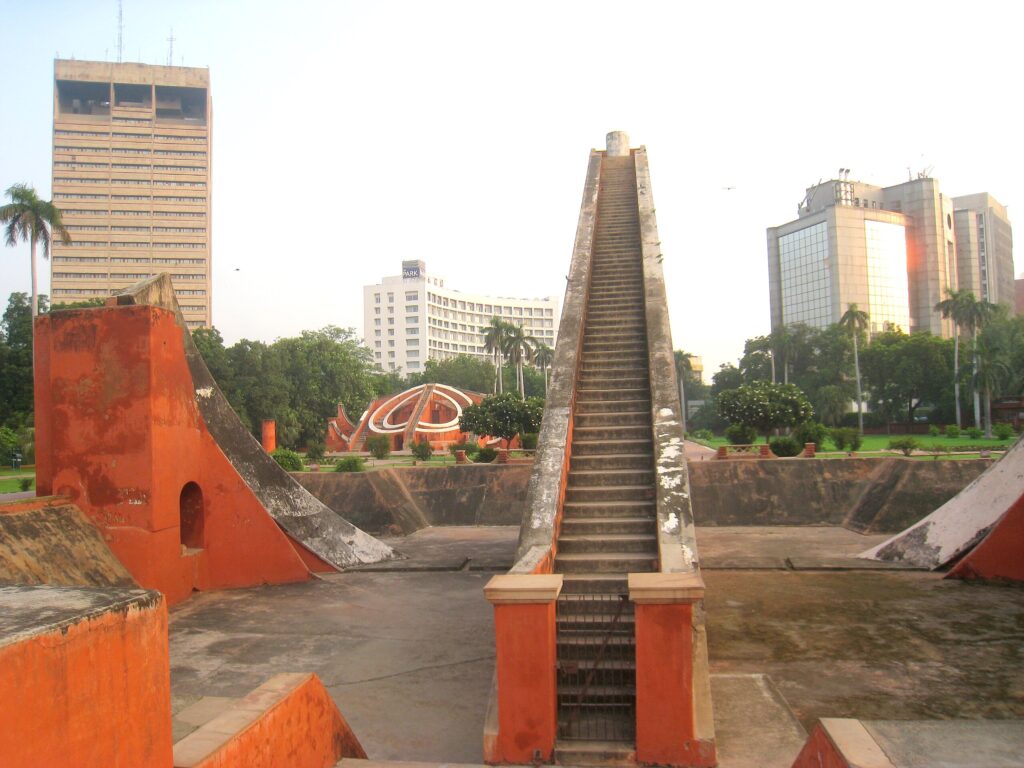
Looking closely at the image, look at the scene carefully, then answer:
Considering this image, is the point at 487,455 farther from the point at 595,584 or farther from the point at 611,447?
the point at 595,584

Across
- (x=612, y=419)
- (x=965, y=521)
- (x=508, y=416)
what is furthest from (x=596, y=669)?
(x=508, y=416)

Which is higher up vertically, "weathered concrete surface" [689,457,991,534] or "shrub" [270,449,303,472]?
"shrub" [270,449,303,472]

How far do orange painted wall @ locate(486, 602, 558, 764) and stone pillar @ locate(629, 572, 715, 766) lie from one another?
0.48 metres

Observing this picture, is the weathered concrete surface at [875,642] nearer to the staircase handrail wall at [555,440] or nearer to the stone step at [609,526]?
the stone step at [609,526]

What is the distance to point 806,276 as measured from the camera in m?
70.8

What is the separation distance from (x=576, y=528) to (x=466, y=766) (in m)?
2.69

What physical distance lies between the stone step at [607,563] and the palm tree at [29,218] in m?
28.2

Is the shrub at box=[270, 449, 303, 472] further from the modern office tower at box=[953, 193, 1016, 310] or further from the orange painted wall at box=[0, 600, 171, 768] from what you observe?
the modern office tower at box=[953, 193, 1016, 310]

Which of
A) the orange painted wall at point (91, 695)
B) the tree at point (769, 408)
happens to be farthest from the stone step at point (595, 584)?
the tree at point (769, 408)

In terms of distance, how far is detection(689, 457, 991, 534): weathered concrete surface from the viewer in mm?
12352

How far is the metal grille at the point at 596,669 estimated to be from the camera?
14.7 ft

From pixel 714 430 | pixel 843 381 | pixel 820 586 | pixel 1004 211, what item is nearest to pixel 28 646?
pixel 820 586

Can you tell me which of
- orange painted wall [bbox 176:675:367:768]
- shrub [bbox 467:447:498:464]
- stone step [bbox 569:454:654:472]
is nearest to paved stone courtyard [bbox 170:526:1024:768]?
orange painted wall [bbox 176:675:367:768]

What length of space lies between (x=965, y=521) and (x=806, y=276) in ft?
218
